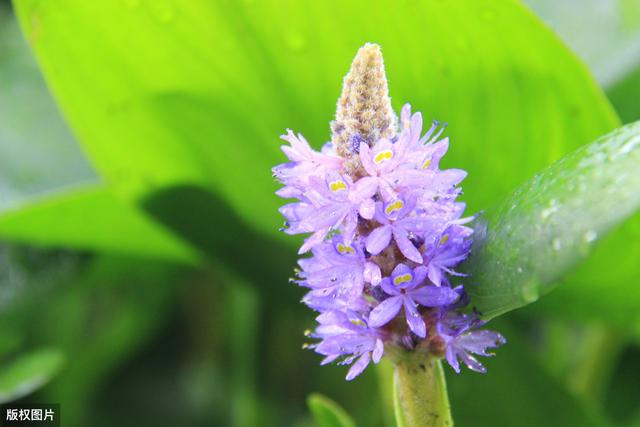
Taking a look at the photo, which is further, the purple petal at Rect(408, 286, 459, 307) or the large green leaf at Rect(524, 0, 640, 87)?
the large green leaf at Rect(524, 0, 640, 87)

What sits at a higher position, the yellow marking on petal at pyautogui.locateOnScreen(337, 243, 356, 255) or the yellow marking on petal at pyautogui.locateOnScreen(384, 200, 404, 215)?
the yellow marking on petal at pyautogui.locateOnScreen(384, 200, 404, 215)

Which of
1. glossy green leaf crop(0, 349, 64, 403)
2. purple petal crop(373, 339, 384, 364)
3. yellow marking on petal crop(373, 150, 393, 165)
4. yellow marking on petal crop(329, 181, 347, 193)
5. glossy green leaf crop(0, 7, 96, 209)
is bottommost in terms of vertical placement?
purple petal crop(373, 339, 384, 364)

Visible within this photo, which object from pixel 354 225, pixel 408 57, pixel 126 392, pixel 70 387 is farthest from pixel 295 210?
pixel 126 392

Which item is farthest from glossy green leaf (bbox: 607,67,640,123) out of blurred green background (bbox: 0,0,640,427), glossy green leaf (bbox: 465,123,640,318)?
glossy green leaf (bbox: 465,123,640,318)

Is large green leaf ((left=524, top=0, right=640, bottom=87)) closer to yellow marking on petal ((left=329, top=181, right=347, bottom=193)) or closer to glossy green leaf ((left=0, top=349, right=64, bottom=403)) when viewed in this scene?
yellow marking on petal ((left=329, top=181, right=347, bottom=193))

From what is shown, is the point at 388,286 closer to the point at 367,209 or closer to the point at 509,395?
the point at 367,209

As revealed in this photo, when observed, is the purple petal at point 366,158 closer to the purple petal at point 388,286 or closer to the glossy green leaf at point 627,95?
the purple petal at point 388,286

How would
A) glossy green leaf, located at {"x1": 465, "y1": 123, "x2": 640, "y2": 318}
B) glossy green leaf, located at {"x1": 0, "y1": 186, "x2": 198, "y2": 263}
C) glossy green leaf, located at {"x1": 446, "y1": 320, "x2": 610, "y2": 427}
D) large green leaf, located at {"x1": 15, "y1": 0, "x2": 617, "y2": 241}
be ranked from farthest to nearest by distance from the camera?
glossy green leaf, located at {"x1": 0, "y1": 186, "x2": 198, "y2": 263} < glossy green leaf, located at {"x1": 446, "y1": 320, "x2": 610, "y2": 427} < large green leaf, located at {"x1": 15, "y1": 0, "x2": 617, "y2": 241} < glossy green leaf, located at {"x1": 465, "y1": 123, "x2": 640, "y2": 318}

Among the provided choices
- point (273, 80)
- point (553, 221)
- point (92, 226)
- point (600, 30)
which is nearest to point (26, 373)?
point (92, 226)
